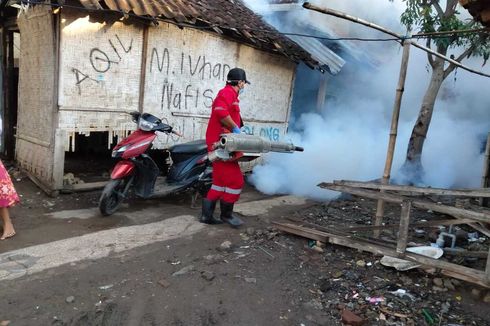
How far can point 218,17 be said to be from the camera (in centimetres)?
738

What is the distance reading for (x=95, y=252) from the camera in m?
4.02

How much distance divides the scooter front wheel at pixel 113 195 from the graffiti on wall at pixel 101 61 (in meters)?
1.56

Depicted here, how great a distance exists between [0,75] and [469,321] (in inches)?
319

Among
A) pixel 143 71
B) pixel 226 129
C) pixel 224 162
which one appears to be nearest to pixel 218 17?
pixel 143 71

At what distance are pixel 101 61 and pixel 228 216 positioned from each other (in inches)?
117

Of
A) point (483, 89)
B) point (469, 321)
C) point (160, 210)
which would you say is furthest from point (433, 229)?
point (483, 89)

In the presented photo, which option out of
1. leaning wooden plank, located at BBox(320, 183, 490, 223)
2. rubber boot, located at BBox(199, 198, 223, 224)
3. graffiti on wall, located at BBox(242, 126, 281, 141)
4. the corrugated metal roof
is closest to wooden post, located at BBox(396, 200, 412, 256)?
leaning wooden plank, located at BBox(320, 183, 490, 223)

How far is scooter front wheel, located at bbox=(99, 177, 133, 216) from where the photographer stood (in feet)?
16.5

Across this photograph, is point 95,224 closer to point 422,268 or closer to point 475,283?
point 422,268

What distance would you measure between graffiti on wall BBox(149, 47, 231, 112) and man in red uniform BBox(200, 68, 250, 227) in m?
2.04

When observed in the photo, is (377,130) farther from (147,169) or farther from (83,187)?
(83,187)

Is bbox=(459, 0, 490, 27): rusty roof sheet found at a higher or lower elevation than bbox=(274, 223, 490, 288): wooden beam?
higher

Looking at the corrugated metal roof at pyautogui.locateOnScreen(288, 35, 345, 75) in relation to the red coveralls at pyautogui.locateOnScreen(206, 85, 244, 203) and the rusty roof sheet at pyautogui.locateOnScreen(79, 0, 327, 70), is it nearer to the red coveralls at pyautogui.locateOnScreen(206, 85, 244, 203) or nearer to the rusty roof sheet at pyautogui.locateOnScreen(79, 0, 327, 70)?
the rusty roof sheet at pyautogui.locateOnScreen(79, 0, 327, 70)

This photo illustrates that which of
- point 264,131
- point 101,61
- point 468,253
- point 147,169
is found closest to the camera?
point 468,253
